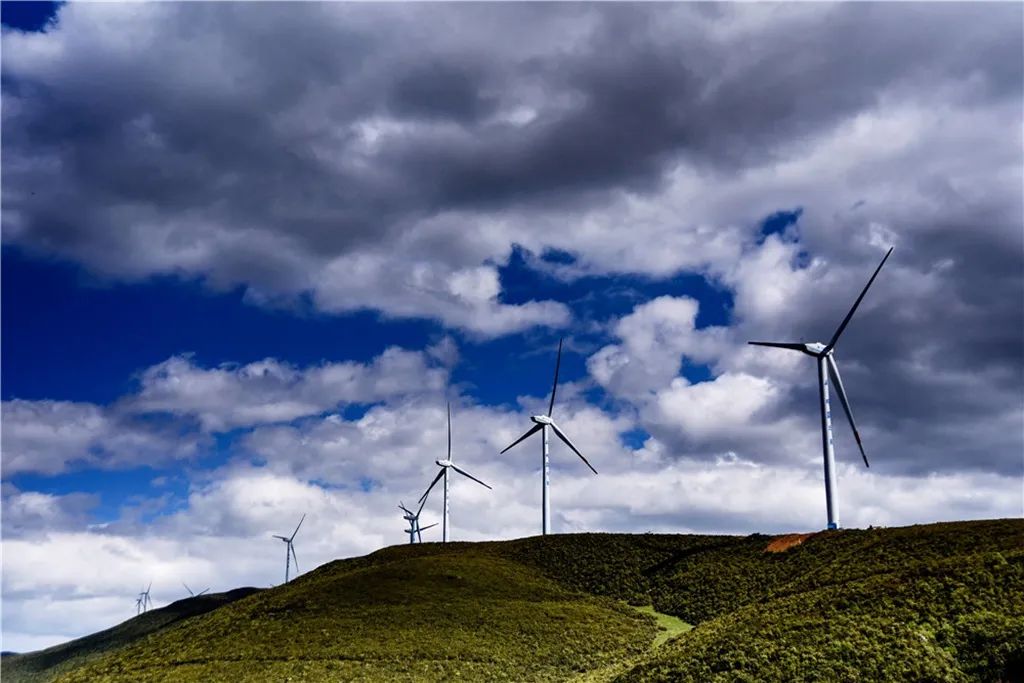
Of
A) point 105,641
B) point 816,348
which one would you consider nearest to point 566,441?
point 816,348

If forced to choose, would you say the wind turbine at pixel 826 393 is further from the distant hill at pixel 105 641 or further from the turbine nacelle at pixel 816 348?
the distant hill at pixel 105 641

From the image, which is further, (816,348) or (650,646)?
(816,348)

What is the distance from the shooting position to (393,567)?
91875mm

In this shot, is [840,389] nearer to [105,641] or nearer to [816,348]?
[816,348]

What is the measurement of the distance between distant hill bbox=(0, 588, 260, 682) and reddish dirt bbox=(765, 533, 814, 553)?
110497 mm

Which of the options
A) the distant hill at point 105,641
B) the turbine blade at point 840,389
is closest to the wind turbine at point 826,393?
the turbine blade at point 840,389

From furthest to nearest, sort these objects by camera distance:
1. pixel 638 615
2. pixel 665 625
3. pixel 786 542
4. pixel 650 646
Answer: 1. pixel 786 542
2. pixel 638 615
3. pixel 665 625
4. pixel 650 646

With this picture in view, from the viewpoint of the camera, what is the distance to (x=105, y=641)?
17250 centimetres

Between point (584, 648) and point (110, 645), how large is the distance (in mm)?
132169

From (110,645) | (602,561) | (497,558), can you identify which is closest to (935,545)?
(602,561)

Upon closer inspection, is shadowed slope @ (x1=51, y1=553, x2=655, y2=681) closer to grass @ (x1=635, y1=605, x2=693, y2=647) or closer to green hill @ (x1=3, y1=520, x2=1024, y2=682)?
green hill @ (x1=3, y1=520, x2=1024, y2=682)

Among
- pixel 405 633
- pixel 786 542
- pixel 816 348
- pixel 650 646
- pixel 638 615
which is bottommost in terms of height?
pixel 650 646

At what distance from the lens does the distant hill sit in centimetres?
16312

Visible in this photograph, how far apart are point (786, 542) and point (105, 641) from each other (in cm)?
14310
